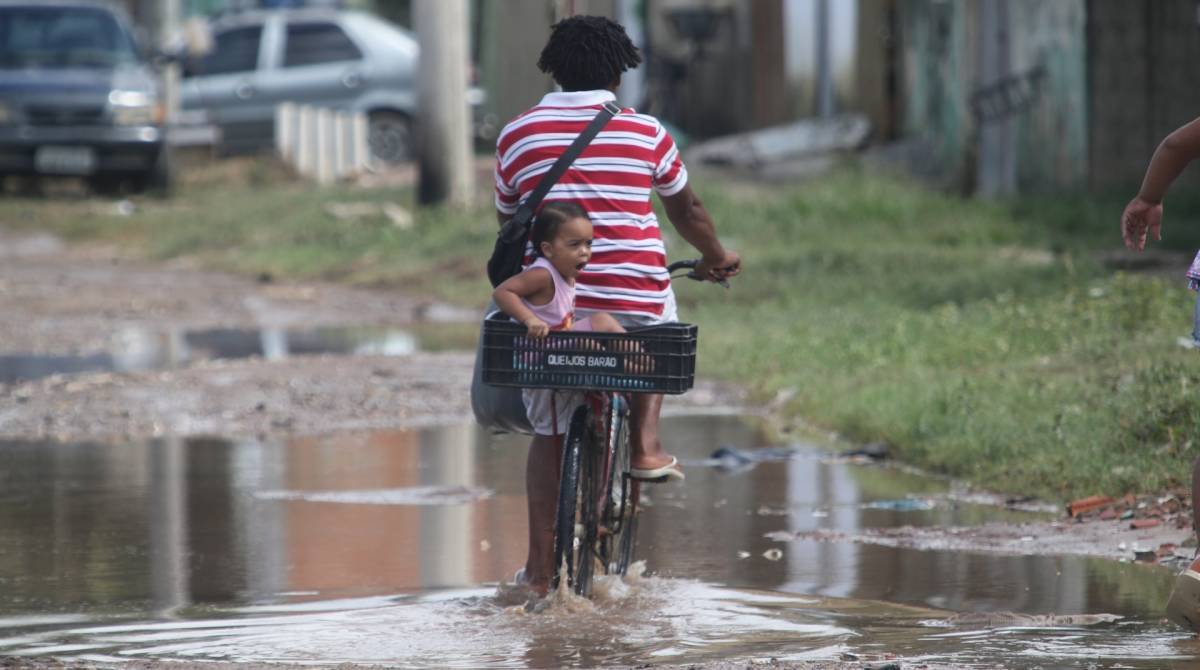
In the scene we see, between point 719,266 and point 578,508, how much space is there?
93cm

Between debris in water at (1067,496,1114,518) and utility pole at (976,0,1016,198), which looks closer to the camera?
debris in water at (1067,496,1114,518)

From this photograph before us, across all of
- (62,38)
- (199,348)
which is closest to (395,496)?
(199,348)

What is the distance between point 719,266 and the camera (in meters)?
6.40

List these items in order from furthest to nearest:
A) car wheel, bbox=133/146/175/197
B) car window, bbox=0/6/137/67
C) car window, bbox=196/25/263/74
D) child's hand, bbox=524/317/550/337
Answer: car window, bbox=196/25/263/74 → car wheel, bbox=133/146/175/197 → car window, bbox=0/6/137/67 → child's hand, bbox=524/317/550/337

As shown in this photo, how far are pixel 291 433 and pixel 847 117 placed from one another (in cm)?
1267

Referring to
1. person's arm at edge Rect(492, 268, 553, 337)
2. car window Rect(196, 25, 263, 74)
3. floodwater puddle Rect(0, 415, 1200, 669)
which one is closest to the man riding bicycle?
person's arm at edge Rect(492, 268, 553, 337)

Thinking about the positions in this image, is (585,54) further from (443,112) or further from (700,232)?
(443,112)

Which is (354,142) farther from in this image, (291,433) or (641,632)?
(641,632)

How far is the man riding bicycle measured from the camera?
19.7 ft

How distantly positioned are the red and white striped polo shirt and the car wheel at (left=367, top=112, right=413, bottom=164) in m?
21.0

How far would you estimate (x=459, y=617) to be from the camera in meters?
6.13

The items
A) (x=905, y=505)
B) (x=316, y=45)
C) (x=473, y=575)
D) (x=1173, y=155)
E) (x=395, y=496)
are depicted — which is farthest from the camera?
(x=316, y=45)

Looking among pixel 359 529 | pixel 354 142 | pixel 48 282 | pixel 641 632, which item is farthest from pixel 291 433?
pixel 354 142

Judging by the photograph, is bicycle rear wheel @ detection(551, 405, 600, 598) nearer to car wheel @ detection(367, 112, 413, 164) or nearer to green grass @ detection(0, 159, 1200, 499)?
green grass @ detection(0, 159, 1200, 499)
